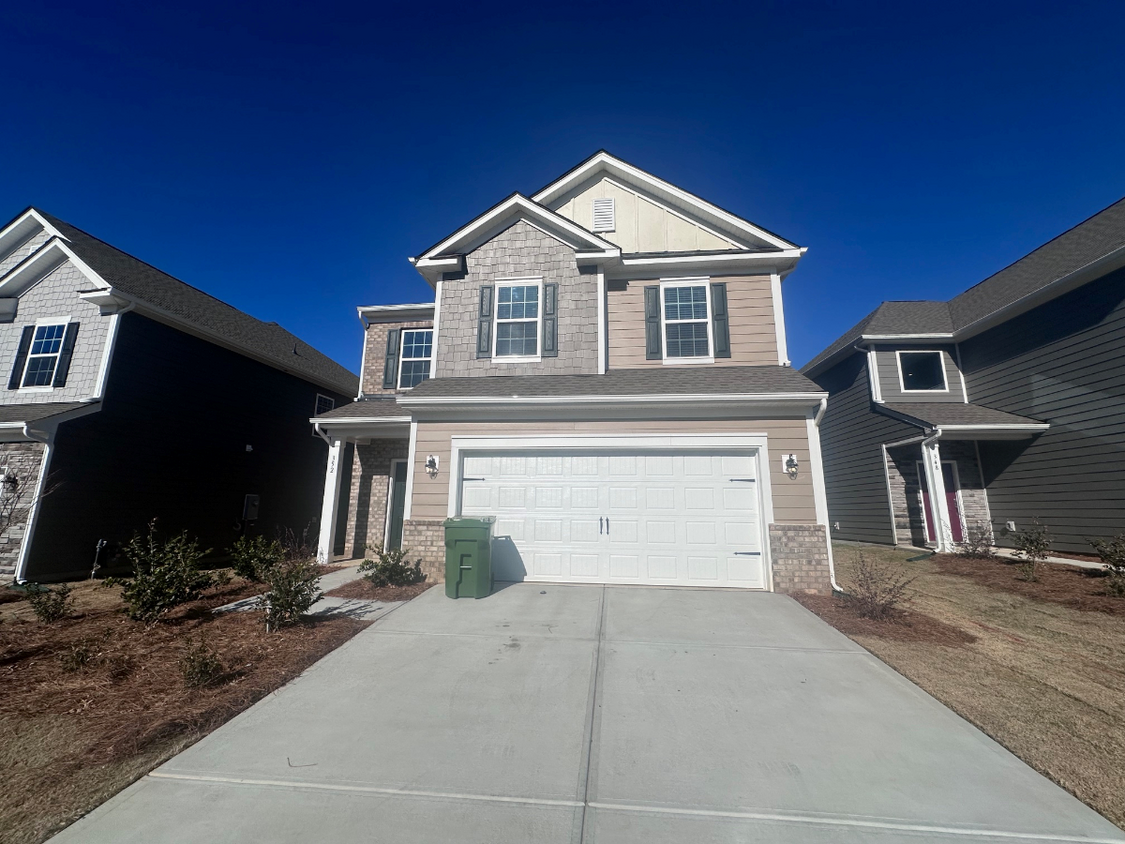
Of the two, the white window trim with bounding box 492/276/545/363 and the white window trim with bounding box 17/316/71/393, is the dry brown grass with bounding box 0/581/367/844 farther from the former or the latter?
the white window trim with bounding box 17/316/71/393

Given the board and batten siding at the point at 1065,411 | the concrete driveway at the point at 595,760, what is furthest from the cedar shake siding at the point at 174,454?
the board and batten siding at the point at 1065,411

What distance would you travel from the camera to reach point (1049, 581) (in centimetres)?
795

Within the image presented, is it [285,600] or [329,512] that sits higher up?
[329,512]

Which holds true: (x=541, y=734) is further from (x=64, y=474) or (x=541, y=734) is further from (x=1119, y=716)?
(x=64, y=474)

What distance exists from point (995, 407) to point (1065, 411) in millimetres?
1870

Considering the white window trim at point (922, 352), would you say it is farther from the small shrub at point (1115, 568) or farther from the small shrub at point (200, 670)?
the small shrub at point (200, 670)

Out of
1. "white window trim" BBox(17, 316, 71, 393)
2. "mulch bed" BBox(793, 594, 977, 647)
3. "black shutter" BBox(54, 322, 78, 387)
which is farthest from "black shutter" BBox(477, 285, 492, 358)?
"white window trim" BBox(17, 316, 71, 393)

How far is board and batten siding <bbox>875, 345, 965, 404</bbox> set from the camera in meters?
13.5

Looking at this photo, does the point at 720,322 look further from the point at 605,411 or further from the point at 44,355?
the point at 44,355

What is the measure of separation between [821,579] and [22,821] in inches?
323

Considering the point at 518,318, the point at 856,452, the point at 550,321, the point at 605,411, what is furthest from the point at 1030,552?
the point at 518,318

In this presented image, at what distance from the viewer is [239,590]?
24.6ft

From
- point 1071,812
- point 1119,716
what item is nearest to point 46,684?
point 1071,812

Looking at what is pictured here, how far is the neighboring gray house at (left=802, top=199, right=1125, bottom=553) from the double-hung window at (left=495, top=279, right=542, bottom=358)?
9926mm
